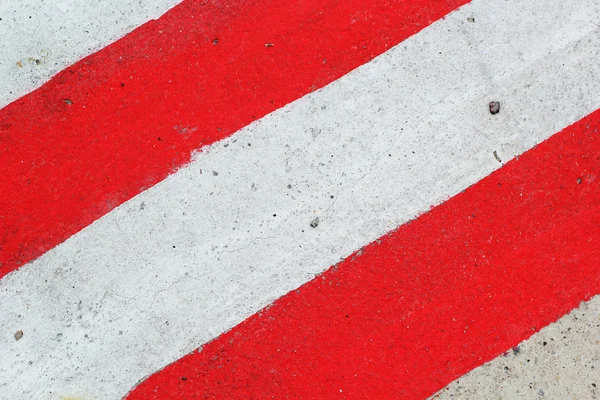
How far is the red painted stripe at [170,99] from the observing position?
2703 mm

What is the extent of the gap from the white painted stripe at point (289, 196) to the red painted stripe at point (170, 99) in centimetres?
11

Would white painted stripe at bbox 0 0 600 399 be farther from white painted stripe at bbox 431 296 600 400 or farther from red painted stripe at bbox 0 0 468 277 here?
white painted stripe at bbox 431 296 600 400

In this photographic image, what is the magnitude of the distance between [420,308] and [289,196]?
1001 mm

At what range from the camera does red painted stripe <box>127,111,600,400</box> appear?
2.63 meters

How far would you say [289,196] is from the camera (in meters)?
2.69

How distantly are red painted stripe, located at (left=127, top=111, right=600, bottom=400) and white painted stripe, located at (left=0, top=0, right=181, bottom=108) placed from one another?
1902 mm

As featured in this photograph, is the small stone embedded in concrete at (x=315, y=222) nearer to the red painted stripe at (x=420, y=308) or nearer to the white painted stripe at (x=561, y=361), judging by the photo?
the red painted stripe at (x=420, y=308)

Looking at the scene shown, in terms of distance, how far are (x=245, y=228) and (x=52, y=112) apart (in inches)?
53.6

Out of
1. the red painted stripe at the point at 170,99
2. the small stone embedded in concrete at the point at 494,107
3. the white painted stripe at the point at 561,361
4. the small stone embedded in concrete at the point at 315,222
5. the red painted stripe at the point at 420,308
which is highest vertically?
the red painted stripe at the point at 170,99

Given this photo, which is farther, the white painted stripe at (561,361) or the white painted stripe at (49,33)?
the white painted stripe at (49,33)

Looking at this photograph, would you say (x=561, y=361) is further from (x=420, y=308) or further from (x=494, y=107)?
(x=494, y=107)

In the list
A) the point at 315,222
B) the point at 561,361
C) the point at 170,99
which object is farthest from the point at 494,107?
the point at 170,99

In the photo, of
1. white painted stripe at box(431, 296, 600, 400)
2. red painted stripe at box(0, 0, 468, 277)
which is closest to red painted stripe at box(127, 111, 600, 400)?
white painted stripe at box(431, 296, 600, 400)

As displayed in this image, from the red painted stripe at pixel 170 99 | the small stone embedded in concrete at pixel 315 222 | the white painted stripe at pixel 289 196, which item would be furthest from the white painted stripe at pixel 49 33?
the small stone embedded in concrete at pixel 315 222
